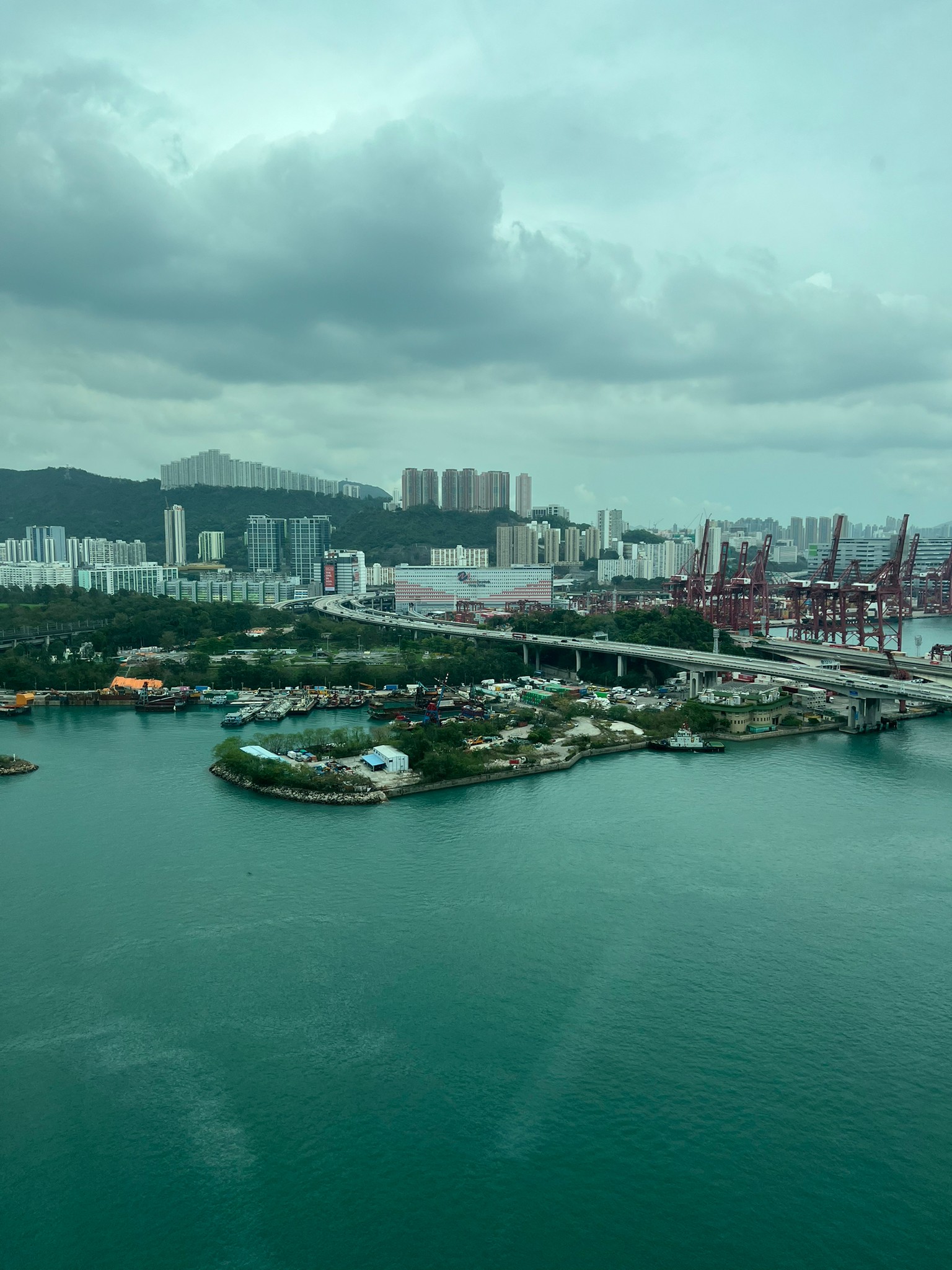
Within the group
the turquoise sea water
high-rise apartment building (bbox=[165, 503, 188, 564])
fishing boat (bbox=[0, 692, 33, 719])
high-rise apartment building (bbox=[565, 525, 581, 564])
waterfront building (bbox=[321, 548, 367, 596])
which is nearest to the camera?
the turquoise sea water

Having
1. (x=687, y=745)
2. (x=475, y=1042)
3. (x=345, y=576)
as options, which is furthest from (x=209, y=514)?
(x=475, y=1042)

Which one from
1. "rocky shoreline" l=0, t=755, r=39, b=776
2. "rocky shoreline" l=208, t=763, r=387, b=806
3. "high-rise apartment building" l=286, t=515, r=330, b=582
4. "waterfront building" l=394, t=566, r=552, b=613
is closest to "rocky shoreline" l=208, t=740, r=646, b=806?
"rocky shoreline" l=208, t=763, r=387, b=806

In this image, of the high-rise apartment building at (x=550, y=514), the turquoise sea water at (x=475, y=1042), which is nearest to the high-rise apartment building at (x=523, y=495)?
the high-rise apartment building at (x=550, y=514)

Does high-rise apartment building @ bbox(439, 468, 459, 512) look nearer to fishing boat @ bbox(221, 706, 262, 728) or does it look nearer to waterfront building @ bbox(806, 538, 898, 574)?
waterfront building @ bbox(806, 538, 898, 574)

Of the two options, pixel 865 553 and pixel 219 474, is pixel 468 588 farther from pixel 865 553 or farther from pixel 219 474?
pixel 219 474

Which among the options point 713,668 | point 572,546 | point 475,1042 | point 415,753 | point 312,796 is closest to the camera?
point 475,1042

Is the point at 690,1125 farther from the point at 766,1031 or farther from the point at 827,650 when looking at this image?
the point at 827,650
